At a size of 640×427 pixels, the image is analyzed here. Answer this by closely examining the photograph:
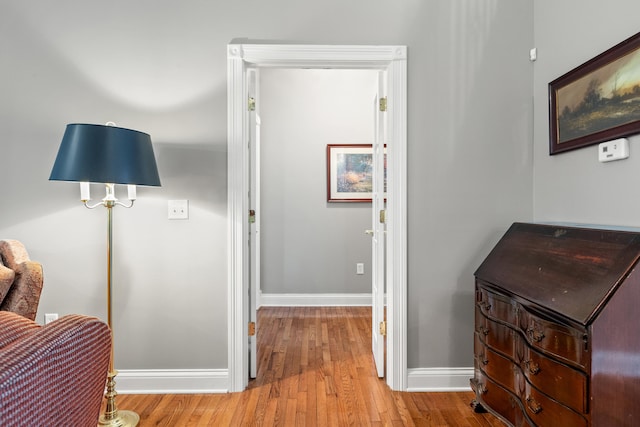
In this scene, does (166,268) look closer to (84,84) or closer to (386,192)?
(84,84)

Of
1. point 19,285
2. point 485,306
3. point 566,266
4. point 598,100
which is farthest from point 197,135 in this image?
point 598,100

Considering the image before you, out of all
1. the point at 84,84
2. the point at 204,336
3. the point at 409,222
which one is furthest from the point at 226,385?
the point at 84,84

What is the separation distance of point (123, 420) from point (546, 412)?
189 centimetres

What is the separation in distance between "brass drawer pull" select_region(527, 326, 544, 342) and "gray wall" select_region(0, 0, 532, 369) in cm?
72

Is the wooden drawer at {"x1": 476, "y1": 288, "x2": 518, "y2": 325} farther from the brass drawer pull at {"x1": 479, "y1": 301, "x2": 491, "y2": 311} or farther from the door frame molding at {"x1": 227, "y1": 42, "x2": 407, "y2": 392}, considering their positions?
the door frame molding at {"x1": 227, "y1": 42, "x2": 407, "y2": 392}

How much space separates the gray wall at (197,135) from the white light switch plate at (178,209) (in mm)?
44

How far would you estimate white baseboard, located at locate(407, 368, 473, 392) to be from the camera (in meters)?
2.12

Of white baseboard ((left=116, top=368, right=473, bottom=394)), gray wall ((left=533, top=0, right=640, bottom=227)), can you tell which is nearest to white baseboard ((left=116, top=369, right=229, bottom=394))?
white baseboard ((left=116, top=368, right=473, bottom=394))

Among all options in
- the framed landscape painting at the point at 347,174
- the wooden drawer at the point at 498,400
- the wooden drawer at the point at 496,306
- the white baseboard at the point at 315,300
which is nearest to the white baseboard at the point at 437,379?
the wooden drawer at the point at 498,400

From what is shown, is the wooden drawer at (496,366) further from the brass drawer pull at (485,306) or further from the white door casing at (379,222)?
the white door casing at (379,222)

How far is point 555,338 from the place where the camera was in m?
1.26

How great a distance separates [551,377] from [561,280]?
1.14ft

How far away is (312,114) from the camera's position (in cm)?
394

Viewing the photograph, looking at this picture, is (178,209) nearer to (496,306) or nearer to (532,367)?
(496,306)
